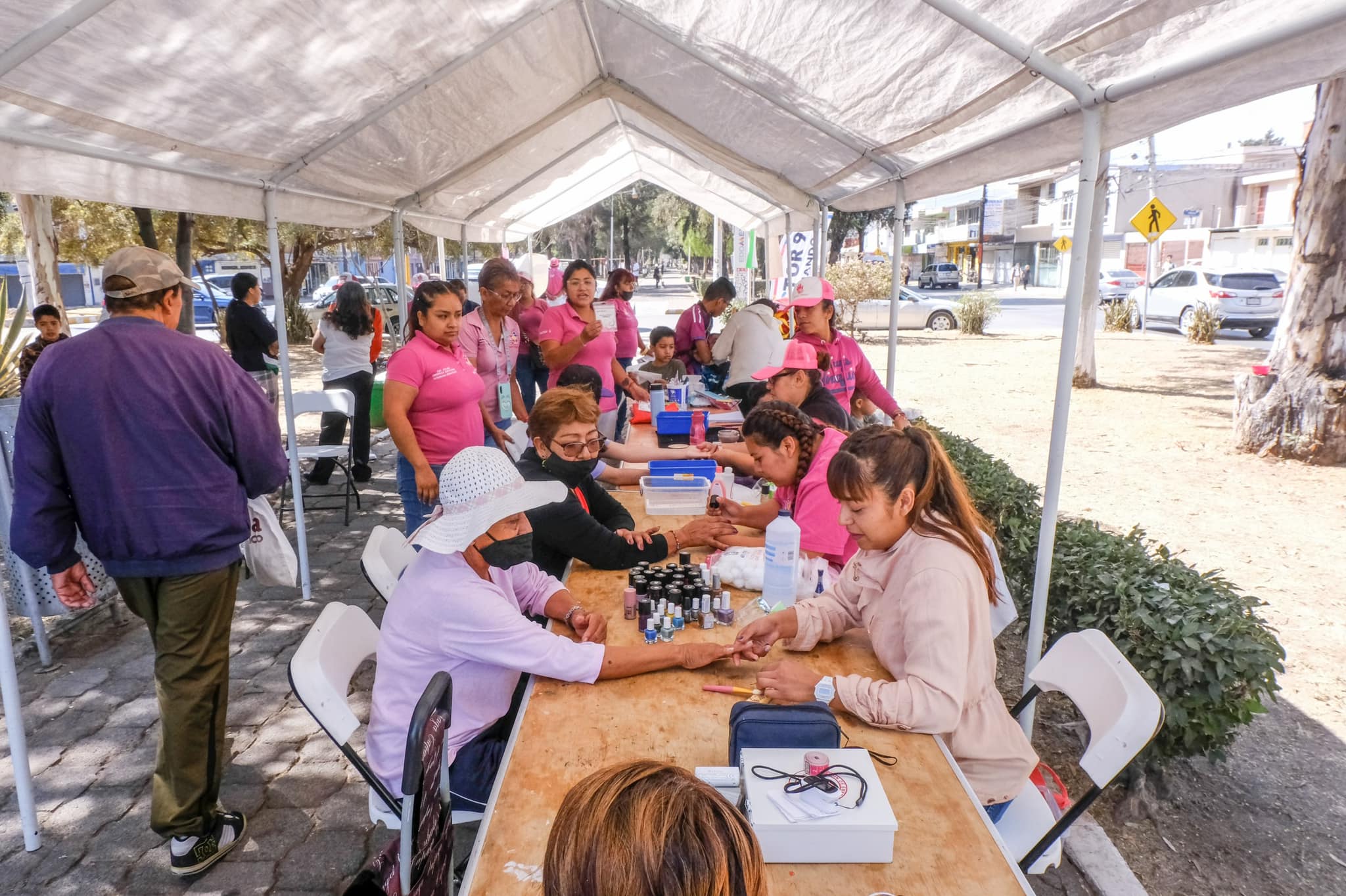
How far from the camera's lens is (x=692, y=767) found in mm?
1713

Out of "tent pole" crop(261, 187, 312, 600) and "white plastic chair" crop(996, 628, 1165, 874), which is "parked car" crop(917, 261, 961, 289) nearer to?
"tent pole" crop(261, 187, 312, 600)

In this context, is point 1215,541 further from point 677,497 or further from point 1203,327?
point 1203,327

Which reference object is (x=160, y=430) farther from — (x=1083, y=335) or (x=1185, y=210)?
(x=1185, y=210)

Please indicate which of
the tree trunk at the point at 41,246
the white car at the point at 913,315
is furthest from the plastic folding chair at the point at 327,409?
the white car at the point at 913,315

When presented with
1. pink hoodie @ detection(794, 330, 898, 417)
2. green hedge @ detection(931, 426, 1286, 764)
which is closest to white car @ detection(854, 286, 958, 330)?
pink hoodie @ detection(794, 330, 898, 417)

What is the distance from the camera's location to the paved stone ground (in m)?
2.63

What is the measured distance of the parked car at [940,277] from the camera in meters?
42.5

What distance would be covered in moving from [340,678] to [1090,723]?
6.29 feet

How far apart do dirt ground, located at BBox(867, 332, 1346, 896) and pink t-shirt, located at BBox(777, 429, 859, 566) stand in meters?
1.37

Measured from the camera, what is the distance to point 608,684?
206 cm

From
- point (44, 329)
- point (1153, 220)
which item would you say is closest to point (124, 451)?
point (44, 329)

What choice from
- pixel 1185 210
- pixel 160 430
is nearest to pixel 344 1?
pixel 160 430

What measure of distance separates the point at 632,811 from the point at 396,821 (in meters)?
1.51

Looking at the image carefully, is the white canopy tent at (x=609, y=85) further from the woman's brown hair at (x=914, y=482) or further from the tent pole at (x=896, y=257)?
the woman's brown hair at (x=914, y=482)
